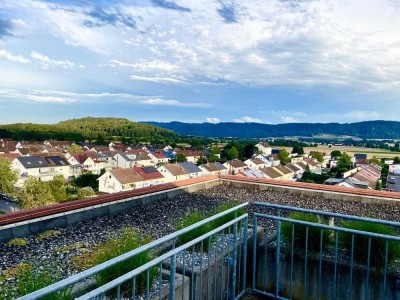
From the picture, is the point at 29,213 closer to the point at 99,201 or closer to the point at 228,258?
the point at 99,201

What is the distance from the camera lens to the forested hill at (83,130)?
342 ft

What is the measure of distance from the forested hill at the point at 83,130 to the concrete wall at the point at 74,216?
105750 millimetres

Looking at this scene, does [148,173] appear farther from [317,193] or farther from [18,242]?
[18,242]

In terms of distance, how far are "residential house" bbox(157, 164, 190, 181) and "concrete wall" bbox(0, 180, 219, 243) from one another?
135ft

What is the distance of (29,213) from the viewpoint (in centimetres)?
573

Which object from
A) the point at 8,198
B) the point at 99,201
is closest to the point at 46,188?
the point at 8,198

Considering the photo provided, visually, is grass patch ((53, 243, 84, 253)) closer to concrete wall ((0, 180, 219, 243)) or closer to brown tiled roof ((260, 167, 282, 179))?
concrete wall ((0, 180, 219, 243))

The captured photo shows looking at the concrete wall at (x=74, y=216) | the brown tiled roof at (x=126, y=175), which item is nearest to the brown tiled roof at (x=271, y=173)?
the brown tiled roof at (x=126, y=175)

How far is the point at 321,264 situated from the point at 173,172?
46.4 meters

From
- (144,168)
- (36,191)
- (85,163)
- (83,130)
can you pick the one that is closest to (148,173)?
(144,168)

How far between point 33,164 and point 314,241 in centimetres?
5628

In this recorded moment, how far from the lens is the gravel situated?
455cm

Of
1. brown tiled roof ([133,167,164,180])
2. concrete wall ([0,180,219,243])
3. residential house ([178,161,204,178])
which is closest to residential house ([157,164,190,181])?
residential house ([178,161,204,178])

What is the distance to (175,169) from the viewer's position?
51.0 m
